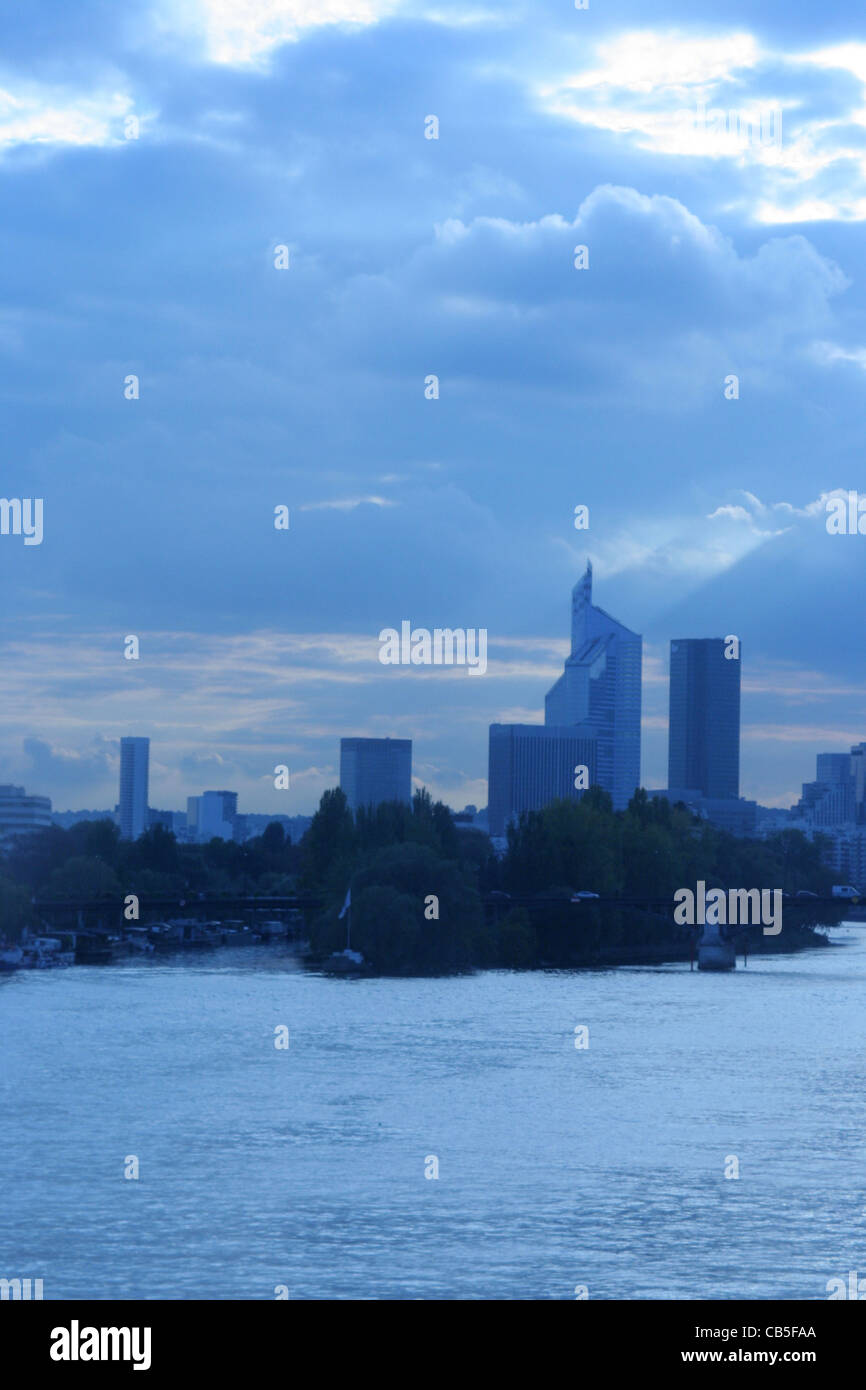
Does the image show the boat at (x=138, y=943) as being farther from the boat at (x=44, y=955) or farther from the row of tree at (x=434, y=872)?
the boat at (x=44, y=955)

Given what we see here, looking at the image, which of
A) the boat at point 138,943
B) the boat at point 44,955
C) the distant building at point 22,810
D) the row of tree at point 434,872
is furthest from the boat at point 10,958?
the distant building at point 22,810

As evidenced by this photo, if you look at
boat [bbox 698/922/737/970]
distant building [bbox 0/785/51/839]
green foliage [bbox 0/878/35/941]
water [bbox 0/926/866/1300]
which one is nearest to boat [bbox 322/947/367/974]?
water [bbox 0/926/866/1300]

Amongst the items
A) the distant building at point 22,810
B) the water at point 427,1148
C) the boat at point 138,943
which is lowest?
the boat at point 138,943

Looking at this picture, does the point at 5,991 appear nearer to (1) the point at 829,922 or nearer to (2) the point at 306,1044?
(2) the point at 306,1044

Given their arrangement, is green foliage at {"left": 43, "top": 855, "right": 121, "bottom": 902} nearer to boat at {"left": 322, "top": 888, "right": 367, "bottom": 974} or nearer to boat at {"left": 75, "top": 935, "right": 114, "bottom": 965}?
boat at {"left": 75, "top": 935, "right": 114, "bottom": 965}

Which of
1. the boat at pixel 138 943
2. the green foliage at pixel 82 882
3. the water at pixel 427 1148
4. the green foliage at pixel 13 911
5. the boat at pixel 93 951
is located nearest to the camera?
the water at pixel 427 1148

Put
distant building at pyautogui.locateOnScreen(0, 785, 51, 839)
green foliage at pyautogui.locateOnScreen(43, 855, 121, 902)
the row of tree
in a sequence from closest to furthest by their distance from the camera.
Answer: the row of tree → green foliage at pyautogui.locateOnScreen(43, 855, 121, 902) → distant building at pyautogui.locateOnScreen(0, 785, 51, 839)

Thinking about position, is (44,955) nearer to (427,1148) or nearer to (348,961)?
(348,961)
